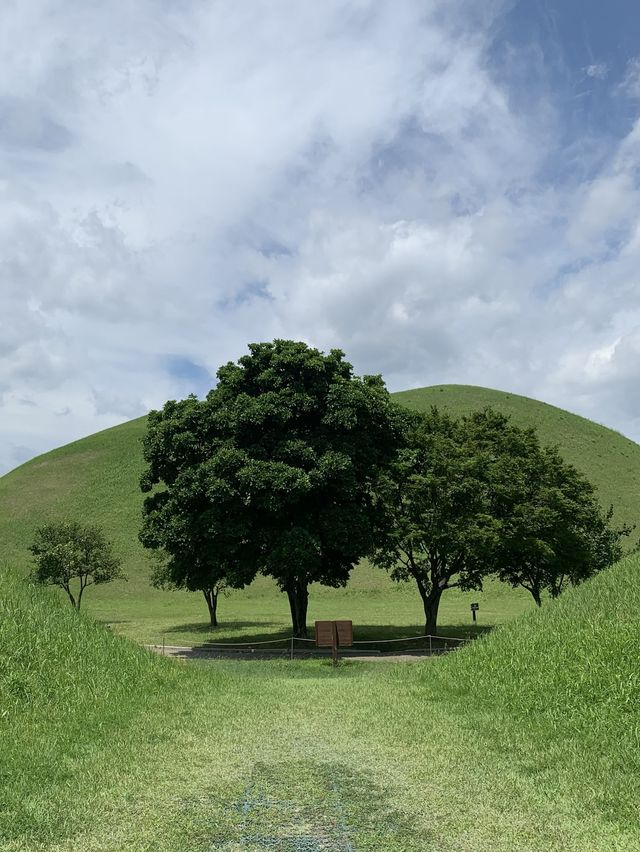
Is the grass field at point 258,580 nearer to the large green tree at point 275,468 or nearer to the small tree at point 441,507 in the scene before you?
the small tree at point 441,507

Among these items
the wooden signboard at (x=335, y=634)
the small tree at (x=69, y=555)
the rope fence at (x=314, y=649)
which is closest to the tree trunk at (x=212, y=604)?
the small tree at (x=69, y=555)

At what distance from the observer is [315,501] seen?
32.5 meters

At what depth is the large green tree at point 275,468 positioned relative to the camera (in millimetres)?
29750

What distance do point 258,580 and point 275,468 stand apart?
53849 mm

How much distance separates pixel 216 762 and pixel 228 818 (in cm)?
245

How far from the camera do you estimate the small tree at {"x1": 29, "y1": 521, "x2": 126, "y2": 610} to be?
179 feet

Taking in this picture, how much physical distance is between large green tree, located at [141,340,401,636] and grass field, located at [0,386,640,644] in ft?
33.4

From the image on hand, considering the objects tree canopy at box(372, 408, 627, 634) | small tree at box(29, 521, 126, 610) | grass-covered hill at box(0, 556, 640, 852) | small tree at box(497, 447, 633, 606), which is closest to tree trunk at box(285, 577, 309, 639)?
tree canopy at box(372, 408, 627, 634)

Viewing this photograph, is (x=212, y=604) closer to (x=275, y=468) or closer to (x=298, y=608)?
(x=298, y=608)

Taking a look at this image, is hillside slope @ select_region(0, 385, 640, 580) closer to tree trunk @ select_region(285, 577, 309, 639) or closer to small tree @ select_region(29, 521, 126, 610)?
small tree @ select_region(29, 521, 126, 610)

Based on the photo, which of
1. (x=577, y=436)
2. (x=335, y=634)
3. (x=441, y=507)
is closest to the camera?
(x=335, y=634)

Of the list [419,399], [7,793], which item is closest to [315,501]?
[7,793]

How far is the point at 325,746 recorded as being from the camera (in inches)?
437

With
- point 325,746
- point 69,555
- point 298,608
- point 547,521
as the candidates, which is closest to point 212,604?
point 69,555
